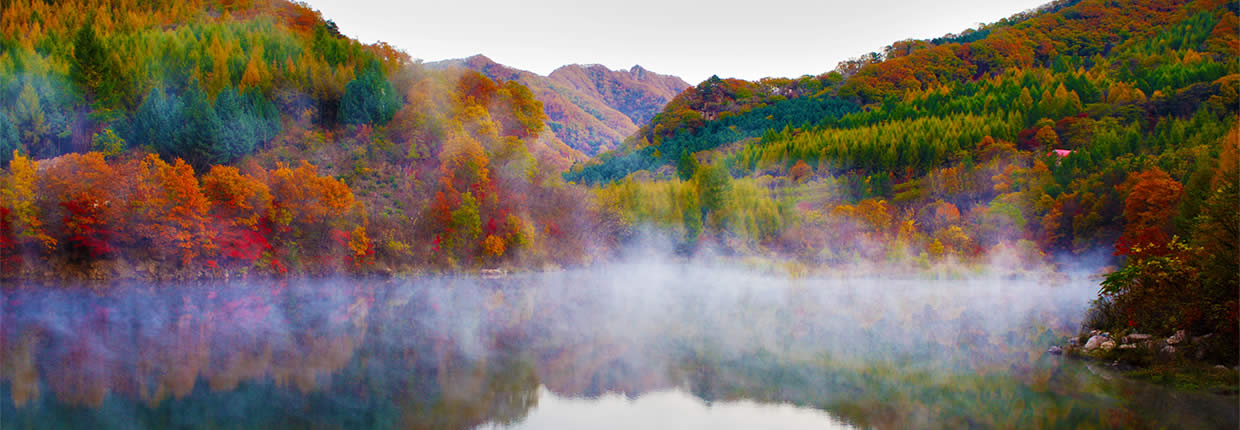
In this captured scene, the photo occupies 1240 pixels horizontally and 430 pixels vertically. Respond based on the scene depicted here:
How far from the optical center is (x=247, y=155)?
58.1 m

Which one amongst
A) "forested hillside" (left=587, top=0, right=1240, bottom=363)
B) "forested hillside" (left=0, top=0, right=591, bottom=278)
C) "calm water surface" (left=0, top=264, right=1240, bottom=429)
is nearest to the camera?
"calm water surface" (left=0, top=264, right=1240, bottom=429)

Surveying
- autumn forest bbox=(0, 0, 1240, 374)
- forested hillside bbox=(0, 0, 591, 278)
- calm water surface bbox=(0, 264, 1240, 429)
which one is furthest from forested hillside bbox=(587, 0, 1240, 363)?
forested hillside bbox=(0, 0, 591, 278)

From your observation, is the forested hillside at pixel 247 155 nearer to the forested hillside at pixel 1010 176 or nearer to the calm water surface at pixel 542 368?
the calm water surface at pixel 542 368

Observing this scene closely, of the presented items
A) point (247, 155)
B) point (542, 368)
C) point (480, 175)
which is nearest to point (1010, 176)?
point (480, 175)

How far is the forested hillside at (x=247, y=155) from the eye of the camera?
44312 mm

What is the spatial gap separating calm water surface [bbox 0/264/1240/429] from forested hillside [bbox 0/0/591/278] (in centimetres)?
745

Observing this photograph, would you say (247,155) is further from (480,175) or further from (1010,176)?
(1010,176)

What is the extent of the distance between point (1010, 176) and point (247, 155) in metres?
71.1

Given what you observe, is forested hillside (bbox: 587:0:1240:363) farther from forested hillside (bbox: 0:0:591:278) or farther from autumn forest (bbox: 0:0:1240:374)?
forested hillside (bbox: 0:0:591:278)

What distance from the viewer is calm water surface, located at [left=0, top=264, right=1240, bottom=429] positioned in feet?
50.4

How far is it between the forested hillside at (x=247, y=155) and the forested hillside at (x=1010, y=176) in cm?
1772

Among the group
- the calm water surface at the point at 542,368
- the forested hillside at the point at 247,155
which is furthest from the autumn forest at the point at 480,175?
the calm water surface at the point at 542,368

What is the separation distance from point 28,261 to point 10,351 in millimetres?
26155

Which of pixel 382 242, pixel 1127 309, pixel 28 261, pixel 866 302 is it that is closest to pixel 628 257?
pixel 382 242
